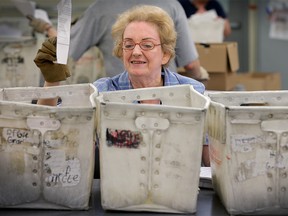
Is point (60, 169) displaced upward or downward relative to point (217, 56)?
downward

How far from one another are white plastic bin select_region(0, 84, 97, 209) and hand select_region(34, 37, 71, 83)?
258 mm

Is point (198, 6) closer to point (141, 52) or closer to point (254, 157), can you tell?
point (141, 52)

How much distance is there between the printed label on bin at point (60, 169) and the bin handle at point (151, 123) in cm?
19

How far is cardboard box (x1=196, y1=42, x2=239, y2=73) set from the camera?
3518 mm

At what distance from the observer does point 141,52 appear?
74.9 inches

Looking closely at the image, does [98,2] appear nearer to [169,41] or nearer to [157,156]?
[169,41]

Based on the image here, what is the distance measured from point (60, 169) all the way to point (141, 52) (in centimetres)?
64

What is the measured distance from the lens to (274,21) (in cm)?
599

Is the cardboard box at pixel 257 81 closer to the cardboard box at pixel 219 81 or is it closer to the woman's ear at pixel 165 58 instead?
the cardboard box at pixel 219 81

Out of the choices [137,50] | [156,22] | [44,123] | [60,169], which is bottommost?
[60,169]

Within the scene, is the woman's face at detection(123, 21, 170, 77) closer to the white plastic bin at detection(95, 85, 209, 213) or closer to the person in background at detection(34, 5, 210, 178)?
the person in background at detection(34, 5, 210, 178)

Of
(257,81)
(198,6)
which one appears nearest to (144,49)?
(257,81)

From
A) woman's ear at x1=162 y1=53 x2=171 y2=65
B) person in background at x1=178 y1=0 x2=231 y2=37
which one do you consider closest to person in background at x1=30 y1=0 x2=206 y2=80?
woman's ear at x1=162 y1=53 x2=171 y2=65

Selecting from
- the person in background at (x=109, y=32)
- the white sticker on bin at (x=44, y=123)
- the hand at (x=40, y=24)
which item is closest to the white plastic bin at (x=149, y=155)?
the white sticker on bin at (x=44, y=123)
